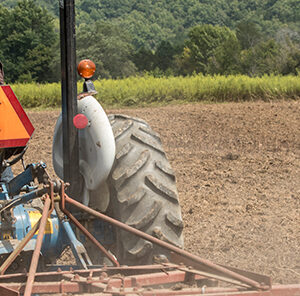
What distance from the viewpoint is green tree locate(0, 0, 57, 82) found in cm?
4038

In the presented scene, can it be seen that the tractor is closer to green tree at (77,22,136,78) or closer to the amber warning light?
the amber warning light

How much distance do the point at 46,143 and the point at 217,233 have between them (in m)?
5.99

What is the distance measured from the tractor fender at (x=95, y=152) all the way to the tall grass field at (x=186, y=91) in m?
14.3

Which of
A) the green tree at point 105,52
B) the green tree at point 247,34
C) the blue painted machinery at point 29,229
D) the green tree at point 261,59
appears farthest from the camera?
the green tree at point 105,52

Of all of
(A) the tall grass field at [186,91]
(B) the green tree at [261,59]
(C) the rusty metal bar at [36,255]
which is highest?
(C) the rusty metal bar at [36,255]

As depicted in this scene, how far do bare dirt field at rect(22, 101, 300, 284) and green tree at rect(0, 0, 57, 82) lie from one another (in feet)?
90.5

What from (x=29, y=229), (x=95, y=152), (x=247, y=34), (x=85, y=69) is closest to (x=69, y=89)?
(x=85, y=69)

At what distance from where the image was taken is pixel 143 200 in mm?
2770

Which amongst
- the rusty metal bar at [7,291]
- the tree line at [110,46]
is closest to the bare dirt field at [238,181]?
the rusty metal bar at [7,291]

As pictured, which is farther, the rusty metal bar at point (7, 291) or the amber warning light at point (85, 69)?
the amber warning light at point (85, 69)

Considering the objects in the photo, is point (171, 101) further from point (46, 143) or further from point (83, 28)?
point (83, 28)

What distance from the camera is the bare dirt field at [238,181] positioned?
4.20m

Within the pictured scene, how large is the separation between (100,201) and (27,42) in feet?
136

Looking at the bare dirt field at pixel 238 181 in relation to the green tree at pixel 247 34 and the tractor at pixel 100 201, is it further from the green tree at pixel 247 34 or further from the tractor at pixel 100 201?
the green tree at pixel 247 34
